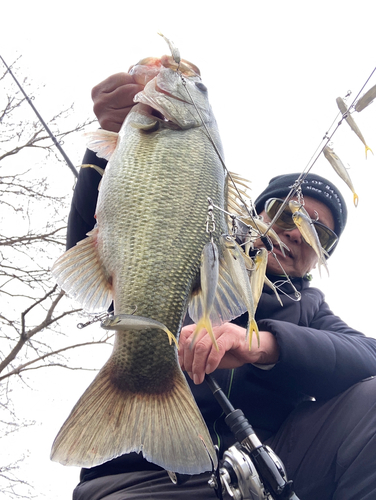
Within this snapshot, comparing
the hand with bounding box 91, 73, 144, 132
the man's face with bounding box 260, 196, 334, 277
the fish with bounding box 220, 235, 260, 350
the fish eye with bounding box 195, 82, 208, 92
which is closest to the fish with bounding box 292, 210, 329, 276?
the fish with bounding box 220, 235, 260, 350

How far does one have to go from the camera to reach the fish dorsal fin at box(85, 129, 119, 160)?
5.25 ft

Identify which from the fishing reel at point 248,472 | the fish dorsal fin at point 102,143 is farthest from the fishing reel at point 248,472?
the fish dorsal fin at point 102,143

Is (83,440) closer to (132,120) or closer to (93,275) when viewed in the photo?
(93,275)

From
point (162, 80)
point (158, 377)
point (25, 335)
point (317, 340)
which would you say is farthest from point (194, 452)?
point (25, 335)

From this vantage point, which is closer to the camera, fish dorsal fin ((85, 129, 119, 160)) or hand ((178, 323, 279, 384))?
hand ((178, 323, 279, 384))

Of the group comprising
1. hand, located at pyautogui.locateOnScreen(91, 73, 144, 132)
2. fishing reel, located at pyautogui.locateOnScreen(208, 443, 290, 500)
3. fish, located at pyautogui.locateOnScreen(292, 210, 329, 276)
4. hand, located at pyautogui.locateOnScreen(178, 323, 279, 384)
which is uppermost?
hand, located at pyautogui.locateOnScreen(91, 73, 144, 132)

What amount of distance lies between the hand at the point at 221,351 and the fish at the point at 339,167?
2.22 feet

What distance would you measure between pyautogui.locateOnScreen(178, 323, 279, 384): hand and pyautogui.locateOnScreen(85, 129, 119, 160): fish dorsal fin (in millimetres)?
741

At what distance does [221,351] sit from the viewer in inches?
61.4

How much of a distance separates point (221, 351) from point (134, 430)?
53 centimetres

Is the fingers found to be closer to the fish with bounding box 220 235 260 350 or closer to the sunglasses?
the fish with bounding box 220 235 260 350

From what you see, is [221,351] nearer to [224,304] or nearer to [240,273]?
[224,304]

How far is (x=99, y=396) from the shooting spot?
1.18 meters

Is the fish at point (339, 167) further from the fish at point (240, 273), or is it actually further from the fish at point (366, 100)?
the fish at point (240, 273)
